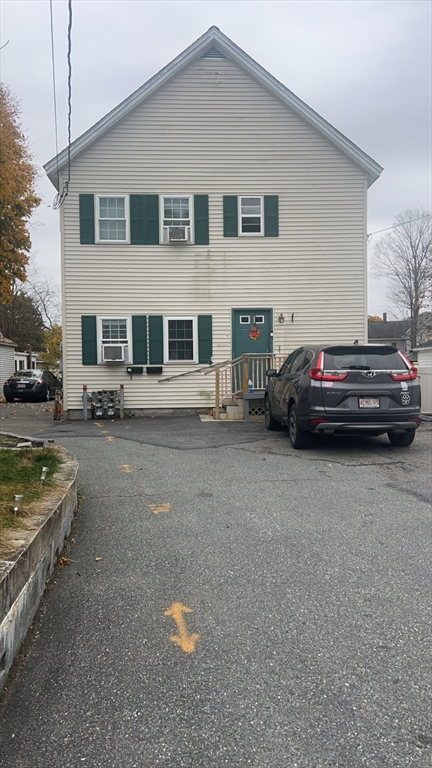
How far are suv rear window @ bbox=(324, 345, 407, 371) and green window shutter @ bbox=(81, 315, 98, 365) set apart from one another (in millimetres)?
8116

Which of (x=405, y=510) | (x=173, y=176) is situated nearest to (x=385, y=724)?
(x=405, y=510)

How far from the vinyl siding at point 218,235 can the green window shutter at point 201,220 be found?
150mm

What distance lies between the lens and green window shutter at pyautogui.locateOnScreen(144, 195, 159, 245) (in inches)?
579

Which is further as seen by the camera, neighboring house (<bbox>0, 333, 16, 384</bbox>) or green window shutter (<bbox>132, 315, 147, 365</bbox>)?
neighboring house (<bbox>0, 333, 16, 384</bbox>)

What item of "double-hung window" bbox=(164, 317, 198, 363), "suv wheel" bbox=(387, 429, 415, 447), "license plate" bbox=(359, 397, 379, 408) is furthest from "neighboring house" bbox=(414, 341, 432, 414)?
"double-hung window" bbox=(164, 317, 198, 363)

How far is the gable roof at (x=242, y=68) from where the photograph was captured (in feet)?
47.1

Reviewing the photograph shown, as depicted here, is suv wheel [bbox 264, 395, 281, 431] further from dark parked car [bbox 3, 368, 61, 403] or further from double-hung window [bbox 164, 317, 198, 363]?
dark parked car [bbox 3, 368, 61, 403]

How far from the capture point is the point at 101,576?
3848 mm

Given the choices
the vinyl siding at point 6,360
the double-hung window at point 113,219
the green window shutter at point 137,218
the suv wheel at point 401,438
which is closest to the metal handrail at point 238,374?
the green window shutter at point 137,218

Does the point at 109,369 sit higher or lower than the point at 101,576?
higher

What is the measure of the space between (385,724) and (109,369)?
1307 cm

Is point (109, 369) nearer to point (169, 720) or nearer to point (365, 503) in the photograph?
point (365, 503)

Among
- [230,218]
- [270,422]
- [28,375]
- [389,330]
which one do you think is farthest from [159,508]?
[389,330]

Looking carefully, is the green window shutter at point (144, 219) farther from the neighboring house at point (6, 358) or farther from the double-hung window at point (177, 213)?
the neighboring house at point (6, 358)
